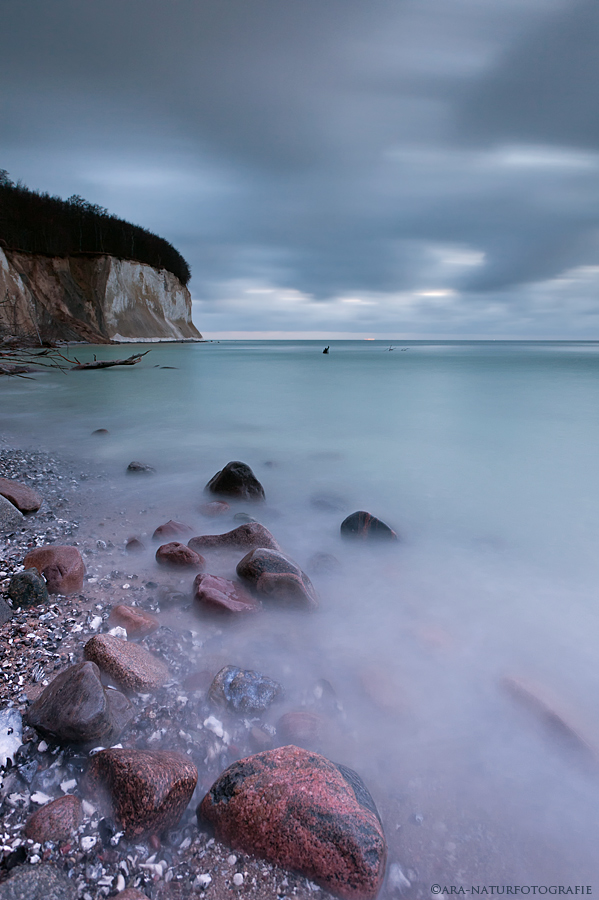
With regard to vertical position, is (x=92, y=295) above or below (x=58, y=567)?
above

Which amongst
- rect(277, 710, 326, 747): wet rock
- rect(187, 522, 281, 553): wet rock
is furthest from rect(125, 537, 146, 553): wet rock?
rect(277, 710, 326, 747): wet rock

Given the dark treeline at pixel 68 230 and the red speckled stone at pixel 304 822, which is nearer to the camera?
the red speckled stone at pixel 304 822

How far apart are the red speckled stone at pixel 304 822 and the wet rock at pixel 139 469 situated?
4.88m

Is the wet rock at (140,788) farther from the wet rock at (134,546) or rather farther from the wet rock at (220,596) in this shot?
the wet rock at (134,546)

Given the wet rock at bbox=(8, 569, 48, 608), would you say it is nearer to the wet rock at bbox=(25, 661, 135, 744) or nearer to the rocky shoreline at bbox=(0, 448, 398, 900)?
the rocky shoreline at bbox=(0, 448, 398, 900)

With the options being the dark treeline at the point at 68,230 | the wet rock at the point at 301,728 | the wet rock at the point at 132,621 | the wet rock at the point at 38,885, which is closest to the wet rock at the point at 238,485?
the wet rock at the point at 132,621

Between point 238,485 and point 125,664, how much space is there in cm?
311

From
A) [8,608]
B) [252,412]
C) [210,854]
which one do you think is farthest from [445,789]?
[252,412]

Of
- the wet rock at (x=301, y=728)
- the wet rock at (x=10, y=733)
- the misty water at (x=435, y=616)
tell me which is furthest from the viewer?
the wet rock at (x=301, y=728)

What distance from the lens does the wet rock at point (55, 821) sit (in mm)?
1447

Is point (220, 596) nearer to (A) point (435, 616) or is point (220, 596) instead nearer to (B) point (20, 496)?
(A) point (435, 616)

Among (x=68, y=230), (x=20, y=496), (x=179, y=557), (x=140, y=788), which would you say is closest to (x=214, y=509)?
(x=179, y=557)

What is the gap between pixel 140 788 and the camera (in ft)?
5.13

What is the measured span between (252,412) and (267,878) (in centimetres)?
1131
